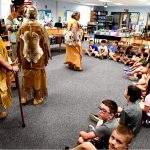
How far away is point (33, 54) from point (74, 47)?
2316mm

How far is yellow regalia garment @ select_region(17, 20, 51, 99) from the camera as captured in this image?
110 inches

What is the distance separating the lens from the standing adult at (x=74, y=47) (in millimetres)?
4840

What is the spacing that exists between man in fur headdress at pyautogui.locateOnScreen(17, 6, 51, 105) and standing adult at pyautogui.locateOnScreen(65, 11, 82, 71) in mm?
1964

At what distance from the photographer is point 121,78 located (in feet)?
15.7

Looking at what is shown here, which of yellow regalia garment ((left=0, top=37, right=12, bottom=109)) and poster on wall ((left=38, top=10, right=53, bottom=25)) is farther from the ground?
poster on wall ((left=38, top=10, right=53, bottom=25))

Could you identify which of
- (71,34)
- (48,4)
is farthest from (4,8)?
(71,34)

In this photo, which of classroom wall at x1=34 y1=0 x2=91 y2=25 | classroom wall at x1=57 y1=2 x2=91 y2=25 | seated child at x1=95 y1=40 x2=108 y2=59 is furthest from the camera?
classroom wall at x1=57 y1=2 x2=91 y2=25

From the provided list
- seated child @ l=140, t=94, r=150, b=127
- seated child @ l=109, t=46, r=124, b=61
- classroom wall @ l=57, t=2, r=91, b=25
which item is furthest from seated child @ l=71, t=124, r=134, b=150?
classroom wall @ l=57, t=2, r=91, b=25

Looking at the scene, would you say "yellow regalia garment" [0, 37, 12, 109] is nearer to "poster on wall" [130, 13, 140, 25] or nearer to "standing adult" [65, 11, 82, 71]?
"standing adult" [65, 11, 82, 71]

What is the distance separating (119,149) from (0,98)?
1.46 meters

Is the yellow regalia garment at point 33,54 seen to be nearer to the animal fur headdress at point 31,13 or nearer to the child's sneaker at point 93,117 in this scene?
the animal fur headdress at point 31,13

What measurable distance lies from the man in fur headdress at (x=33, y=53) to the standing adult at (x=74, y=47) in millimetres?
1964

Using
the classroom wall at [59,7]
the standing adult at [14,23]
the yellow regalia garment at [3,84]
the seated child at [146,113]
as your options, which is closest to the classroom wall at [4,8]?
the classroom wall at [59,7]

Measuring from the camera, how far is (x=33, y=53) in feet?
9.44
